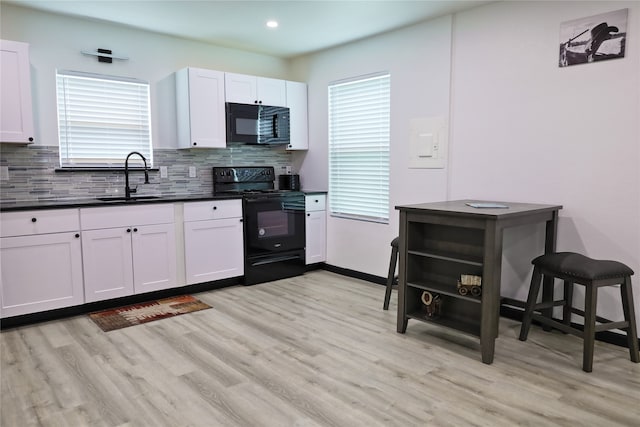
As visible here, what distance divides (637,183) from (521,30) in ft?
4.49

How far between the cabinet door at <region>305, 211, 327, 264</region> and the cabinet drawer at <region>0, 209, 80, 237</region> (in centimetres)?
230

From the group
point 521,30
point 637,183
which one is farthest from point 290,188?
point 637,183

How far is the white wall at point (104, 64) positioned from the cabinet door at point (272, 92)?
1.23 ft

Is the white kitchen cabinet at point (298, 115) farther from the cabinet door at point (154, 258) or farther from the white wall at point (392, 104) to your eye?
the cabinet door at point (154, 258)

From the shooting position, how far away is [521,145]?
325cm

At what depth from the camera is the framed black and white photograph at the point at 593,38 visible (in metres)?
2.75

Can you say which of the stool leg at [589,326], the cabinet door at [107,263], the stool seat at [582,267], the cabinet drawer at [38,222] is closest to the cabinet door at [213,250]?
the cabinet door at [107,263]

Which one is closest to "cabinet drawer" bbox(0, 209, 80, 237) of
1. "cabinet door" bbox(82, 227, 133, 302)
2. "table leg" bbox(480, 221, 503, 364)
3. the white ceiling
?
"cabinet door" bbox(82, 227, 133, 302)

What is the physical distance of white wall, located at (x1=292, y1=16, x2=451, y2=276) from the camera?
3.79m

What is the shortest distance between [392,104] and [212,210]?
78.7 inches

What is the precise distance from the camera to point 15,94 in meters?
3.26

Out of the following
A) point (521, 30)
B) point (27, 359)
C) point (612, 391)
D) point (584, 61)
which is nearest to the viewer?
point (612, 391)

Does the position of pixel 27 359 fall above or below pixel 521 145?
below

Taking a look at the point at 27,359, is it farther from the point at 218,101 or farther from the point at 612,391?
the point at 612,391
